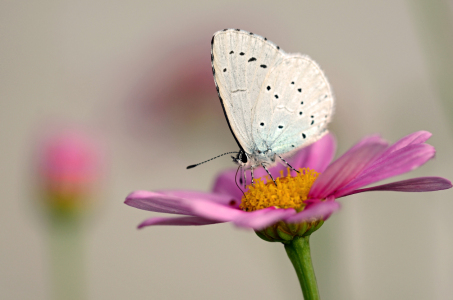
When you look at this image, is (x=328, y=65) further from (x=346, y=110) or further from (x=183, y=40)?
(x=183, y=40)

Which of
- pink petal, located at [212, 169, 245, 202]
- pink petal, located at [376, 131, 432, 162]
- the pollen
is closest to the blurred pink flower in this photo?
pink petal, located at [212, 169, 245, 202]

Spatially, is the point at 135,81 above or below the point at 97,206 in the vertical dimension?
above

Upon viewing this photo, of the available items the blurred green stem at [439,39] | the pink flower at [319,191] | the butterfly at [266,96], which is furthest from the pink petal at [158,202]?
the blurred green stem at [439,39]

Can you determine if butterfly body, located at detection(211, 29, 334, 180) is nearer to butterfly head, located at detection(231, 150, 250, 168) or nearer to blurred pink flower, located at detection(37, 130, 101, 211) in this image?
butterfly head, located at detection(231, 150, 250, 168)

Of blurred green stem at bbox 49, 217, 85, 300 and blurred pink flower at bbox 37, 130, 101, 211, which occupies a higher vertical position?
blurred pink flower at bbox 37, 130, 101, 211

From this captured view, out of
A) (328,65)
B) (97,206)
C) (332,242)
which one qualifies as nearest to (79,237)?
(97,206)

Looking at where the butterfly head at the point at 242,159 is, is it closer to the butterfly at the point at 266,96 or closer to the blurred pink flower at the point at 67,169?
the butterfly at the point at 266,96
